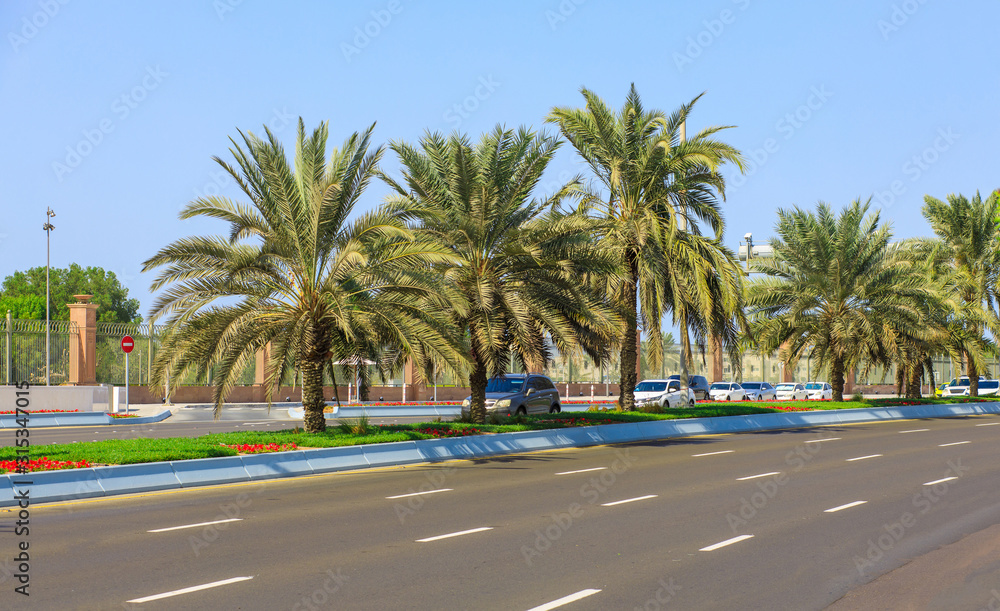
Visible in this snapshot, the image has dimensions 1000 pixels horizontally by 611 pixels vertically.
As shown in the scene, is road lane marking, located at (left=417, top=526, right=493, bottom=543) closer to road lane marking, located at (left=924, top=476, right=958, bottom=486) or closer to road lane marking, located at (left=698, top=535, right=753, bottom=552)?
road lane marking, located at (left=698, top=535, right=753, bottom=552)

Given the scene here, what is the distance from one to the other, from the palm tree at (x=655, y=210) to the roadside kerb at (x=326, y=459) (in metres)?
3.31

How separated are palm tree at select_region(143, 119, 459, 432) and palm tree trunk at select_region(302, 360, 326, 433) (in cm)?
3

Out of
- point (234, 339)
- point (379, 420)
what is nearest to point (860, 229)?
point (379, 420)

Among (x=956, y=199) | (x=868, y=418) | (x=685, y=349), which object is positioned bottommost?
(x=868, y=418)

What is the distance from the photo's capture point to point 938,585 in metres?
8.53

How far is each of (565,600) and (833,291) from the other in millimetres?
33236

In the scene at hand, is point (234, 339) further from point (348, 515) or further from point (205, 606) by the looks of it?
point (205, 606)

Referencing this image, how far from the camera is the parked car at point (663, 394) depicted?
124ft

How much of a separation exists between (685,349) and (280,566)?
26.4 m

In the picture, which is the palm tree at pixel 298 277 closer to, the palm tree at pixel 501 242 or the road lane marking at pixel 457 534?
the palm tree at pixel 501 242

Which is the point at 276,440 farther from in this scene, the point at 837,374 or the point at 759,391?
the point at 759,391

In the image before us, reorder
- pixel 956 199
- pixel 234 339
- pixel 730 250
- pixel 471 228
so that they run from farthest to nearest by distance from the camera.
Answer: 1. pixel 956 199
2. pixel 730 250
3. pixel 471 228
4. pixel 234 339

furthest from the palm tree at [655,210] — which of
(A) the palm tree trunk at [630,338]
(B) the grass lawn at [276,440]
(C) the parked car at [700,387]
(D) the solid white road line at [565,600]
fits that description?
(D) the solid white road line at [565,600]

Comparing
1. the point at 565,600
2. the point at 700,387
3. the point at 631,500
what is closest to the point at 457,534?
the point at 565,600
